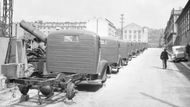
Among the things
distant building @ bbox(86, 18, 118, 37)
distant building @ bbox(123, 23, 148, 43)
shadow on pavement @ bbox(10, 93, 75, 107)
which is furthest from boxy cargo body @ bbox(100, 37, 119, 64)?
distant building @ bbox(123, 23, 148, 43)

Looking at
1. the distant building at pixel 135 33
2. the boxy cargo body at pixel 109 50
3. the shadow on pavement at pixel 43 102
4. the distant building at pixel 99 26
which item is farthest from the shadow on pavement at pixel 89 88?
the distant building at pixel 135 33

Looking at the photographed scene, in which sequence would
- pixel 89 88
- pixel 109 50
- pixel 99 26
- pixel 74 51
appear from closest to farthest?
pixel 74 51
pixel 89 88
pixel 109 50
pixel 99 26

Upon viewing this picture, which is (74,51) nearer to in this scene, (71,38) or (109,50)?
(71,38)

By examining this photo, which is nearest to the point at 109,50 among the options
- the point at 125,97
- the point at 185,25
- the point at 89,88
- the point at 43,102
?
the point at 89,88

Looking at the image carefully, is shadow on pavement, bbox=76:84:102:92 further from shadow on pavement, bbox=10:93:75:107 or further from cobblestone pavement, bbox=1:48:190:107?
shadow on pavement, bbox=10:93:75:107

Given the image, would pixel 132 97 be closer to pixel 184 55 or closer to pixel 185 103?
pixel 185 103

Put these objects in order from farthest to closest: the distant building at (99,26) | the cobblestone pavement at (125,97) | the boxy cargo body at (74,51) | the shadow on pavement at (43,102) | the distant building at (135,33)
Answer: the distant building at (135,33), the distant building at (99,26), the boxy cargo body at (74,51), the cobblestone pavement at (125,97), the shadow on pavement at (43,102)

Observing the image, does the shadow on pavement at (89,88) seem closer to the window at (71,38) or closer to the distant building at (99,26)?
the window at (71,38)

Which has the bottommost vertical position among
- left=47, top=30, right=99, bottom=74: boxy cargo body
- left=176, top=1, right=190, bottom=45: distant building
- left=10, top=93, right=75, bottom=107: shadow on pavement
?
left=10, top=93, right=75, bottom=107: shadow on pavement

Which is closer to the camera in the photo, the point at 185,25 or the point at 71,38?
the point at 71,38

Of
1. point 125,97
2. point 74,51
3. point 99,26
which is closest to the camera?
point 125,97

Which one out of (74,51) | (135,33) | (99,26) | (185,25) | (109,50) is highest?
(135,33)

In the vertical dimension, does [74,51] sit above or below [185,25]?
below

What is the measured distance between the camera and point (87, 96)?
9.80 m
